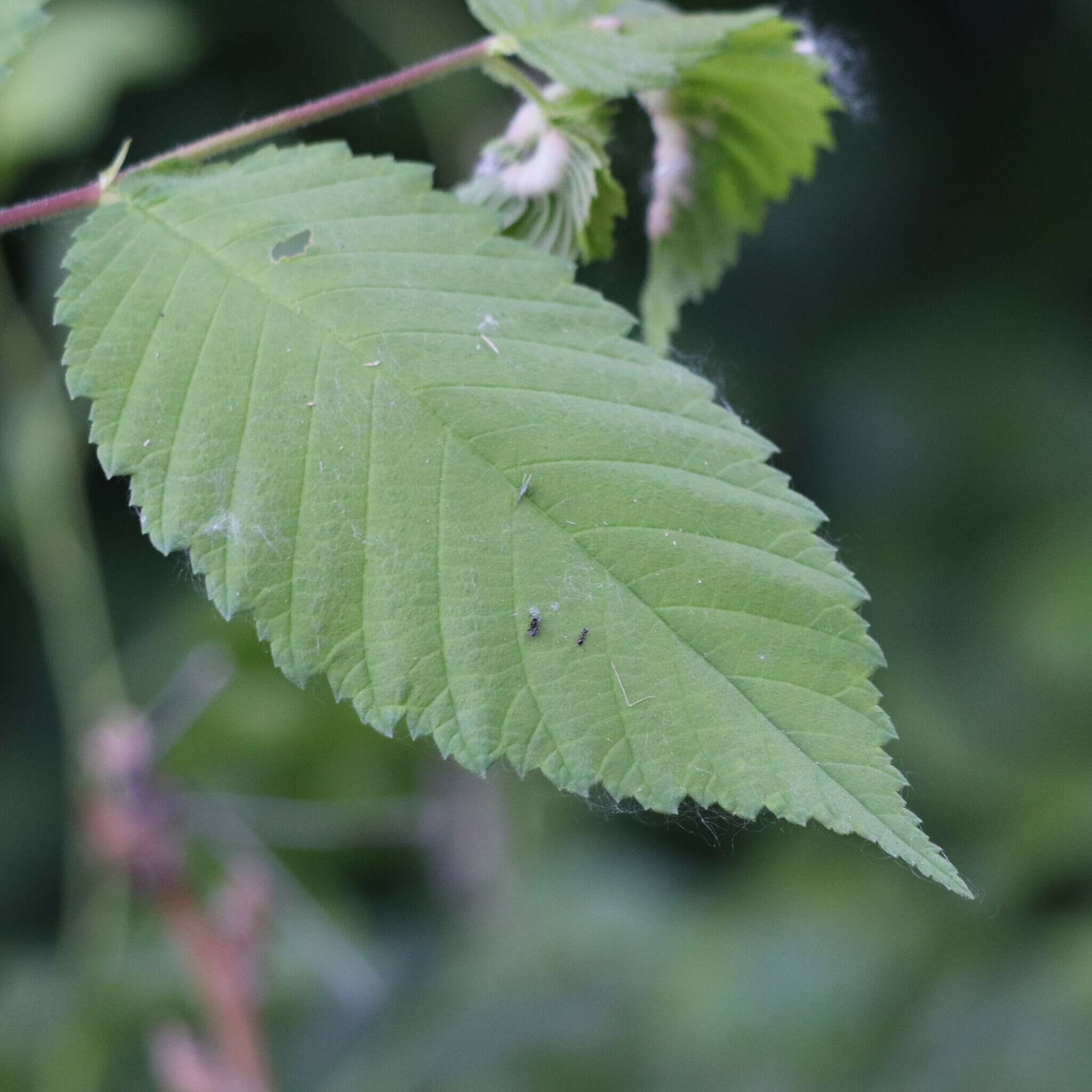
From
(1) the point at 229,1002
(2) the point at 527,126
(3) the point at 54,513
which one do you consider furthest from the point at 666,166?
(3) the point at 54,513

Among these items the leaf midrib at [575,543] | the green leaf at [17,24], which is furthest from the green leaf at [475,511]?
the green leaf at [17,24]

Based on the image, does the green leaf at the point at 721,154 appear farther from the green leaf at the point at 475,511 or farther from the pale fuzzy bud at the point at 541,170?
the green leaf at the point at 475,511

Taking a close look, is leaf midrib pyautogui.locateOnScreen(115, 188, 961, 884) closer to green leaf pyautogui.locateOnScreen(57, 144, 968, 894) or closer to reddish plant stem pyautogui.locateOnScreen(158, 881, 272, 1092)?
green leaf pyautogui.locateOnScreen(57, 144, 968, 894)

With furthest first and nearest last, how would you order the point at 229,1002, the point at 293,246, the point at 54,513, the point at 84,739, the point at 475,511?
the point at 54,513 → the point at 84,739 → the point at 229,1002 → the point at 293,246 → the point at 475,511

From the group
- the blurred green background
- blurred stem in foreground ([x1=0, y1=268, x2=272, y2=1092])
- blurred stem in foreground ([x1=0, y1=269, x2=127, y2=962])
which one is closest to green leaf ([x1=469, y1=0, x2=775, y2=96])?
the blurred green background

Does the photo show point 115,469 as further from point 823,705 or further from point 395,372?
point 823,705

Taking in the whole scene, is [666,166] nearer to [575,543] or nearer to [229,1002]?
[575,543]
